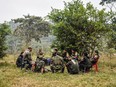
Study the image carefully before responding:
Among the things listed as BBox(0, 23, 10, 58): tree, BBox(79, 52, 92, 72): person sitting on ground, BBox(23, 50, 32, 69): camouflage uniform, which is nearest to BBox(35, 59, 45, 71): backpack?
BBox(23, 50, 32, 69): camouflage uniform

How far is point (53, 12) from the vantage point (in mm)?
24016

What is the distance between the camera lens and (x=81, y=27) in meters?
22.7

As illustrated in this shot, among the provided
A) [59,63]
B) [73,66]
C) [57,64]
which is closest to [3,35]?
[57,64]

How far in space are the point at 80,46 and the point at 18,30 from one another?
42.9 meters

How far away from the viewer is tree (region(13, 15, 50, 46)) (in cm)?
6331

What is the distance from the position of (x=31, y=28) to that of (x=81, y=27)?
42.3 m

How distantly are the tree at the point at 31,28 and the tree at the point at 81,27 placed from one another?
1588 inches

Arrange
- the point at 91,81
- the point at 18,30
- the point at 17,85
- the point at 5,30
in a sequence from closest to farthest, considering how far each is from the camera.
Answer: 1. the point at 17,85
2. the point at 91,81
3. the point at 5,30
4. the point at 18,30

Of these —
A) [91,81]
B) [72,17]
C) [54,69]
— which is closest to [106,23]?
[72,17]

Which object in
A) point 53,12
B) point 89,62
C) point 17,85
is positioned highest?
point 53,12

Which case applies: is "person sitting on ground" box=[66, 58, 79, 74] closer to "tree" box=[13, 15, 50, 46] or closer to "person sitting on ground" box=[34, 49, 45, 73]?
"person sitting on ground" box=[34, 49, 45, 73]

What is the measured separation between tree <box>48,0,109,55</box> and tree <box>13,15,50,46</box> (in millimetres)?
40335

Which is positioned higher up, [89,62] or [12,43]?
[12,43]

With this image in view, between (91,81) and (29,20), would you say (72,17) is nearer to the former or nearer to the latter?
(91,81)
